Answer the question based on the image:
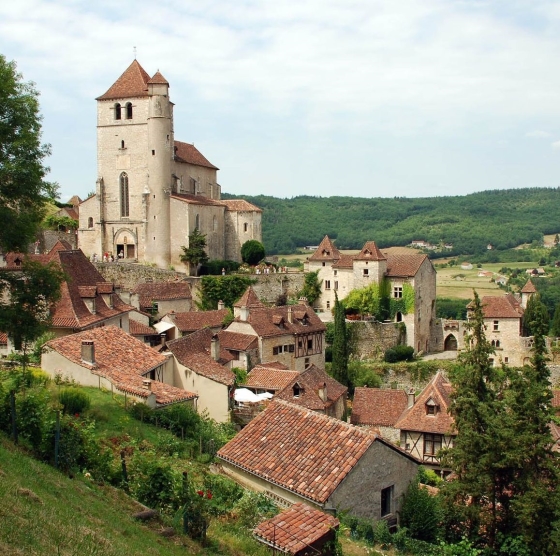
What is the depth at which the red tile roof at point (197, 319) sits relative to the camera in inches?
1877

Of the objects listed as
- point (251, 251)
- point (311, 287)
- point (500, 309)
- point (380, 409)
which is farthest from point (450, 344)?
point (380, 409)

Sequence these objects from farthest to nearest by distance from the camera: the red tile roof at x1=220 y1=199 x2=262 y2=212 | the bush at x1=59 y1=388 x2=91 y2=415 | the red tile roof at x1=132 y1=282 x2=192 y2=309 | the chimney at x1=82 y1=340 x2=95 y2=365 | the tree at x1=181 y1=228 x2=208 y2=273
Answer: the red tile roof at x1=220 y1=199 x2=262 y2=212
the tree at x1=181 y1=228 x2=208 y2=273
the red tile roof at x1=132 y1=282 x2=192 y2=309
the chimney at x1=82 y1=340 x2=95 y2=365
the bush at x1=59 y1=388 x2=91 y2=415

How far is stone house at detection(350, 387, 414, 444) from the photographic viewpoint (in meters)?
40.9

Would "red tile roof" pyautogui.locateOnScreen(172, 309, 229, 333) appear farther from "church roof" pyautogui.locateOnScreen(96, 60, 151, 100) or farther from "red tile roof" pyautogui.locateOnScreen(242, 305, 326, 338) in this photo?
"church roof" pyautogui.locateOnScreen(96, 60, 151, 100)

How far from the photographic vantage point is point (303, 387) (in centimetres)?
3744

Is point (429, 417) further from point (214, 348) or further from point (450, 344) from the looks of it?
point (450, 344)

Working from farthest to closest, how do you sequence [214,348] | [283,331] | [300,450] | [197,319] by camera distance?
1. [197,319]
2. [283,331]
3. [214,348]
4. [300,450]

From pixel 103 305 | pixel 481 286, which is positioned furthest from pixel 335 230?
pixel 103 305

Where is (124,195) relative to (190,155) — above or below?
below

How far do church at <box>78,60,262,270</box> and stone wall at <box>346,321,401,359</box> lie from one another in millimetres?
14344

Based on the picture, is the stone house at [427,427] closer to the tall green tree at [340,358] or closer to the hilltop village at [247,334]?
the hilltop village at [247,334]

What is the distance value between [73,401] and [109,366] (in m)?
5.33

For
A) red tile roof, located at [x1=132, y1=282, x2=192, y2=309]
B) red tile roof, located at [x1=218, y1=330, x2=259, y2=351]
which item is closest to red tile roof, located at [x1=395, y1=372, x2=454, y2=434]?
red tile roof, located at [x1=218, y1=330, x2=259, y2=351]

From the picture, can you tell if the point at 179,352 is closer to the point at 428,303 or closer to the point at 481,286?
the point at 428,303
